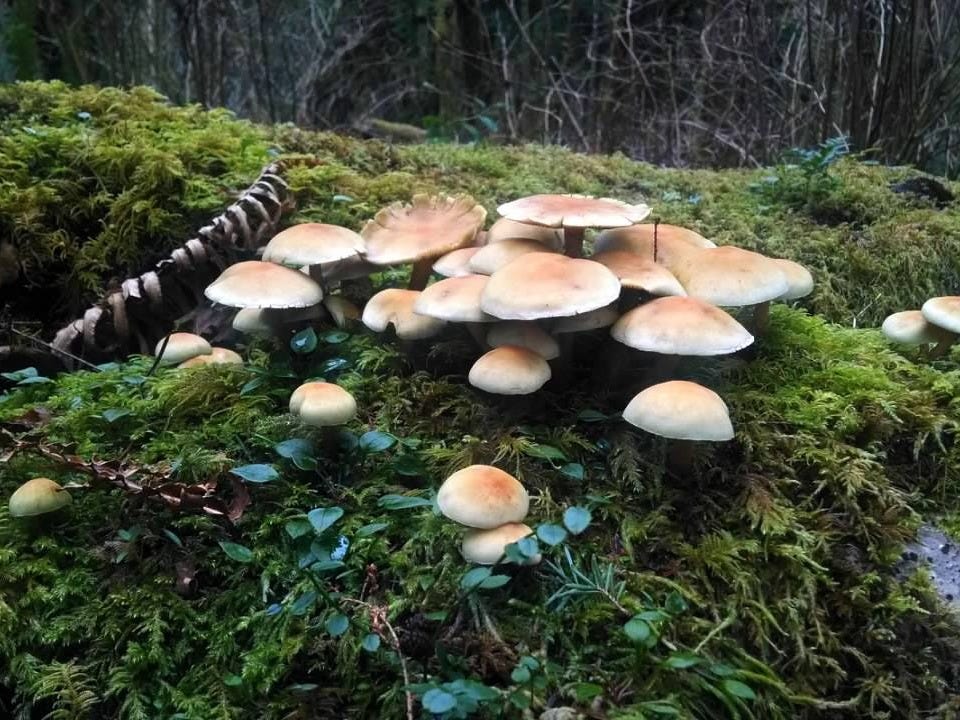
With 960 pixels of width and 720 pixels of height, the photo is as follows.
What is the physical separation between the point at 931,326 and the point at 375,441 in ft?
6.45

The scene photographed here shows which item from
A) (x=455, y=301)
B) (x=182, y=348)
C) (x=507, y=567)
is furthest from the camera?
(x=182, y=348)

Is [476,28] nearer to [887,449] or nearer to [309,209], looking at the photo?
[309,209]

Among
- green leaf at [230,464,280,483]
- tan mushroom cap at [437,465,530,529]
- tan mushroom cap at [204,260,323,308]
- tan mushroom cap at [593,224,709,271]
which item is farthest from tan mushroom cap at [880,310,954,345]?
green leaf at [230,464,280,483]

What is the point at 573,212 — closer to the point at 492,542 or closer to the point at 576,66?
the point at 492,542

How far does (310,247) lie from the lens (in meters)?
2.33

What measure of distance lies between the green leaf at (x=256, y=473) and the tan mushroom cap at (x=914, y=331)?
2.17m

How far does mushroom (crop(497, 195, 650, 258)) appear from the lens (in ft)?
7.04

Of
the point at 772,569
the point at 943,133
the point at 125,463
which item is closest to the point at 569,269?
the point at 772,569

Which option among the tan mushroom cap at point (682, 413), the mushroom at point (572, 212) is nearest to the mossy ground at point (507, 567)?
the tan mushroom cap at point (682, 413)

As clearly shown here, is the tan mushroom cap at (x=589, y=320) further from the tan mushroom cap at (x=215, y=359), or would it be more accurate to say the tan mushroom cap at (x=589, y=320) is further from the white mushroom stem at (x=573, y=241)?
the tan mushroom cap at (x=215, y=359)

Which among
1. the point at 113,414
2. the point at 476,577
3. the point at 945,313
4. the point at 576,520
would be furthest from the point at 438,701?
the point at 945,313

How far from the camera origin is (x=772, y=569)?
179 centimetres

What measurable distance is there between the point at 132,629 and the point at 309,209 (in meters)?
2.11

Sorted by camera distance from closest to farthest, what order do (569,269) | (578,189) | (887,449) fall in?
(569,269) → (887,449) → (578,189)
